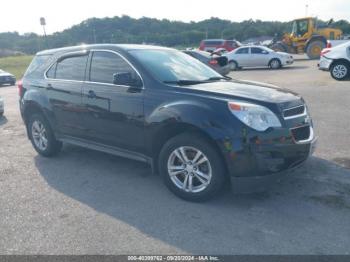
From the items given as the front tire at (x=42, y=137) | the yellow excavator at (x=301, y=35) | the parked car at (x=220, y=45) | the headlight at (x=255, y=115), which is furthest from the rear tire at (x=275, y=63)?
the headlight at (x=255, y=115)

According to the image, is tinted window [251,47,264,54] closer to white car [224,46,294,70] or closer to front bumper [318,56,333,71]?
white car [224,46,294,70]

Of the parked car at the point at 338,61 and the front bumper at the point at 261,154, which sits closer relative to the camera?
the front bumper at the point at 261,154

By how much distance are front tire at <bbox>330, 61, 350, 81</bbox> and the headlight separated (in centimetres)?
1154

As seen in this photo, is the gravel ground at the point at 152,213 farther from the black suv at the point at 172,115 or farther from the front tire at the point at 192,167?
the black suv at the point at 172,115

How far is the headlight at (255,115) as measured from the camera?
379 cm

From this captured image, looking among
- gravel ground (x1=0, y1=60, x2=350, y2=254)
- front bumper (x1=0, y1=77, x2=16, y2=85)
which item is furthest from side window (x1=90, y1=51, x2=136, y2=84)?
front bumper (x1=0, y1=77, x2=16, y2=85)

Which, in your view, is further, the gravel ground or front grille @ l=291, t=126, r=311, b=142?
front grille @ l=291, t=126, r=311, b=142

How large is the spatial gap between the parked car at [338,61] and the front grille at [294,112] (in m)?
10.8

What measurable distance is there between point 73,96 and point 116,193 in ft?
5.60

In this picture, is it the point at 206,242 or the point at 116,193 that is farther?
the point at 116,193

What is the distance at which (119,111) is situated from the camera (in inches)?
186

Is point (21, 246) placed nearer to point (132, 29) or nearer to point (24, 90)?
point (24, 90)

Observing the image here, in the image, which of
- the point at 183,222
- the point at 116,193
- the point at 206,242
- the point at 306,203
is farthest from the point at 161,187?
the point at 306,203

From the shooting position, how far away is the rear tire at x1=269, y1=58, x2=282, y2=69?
2190 centimetres
